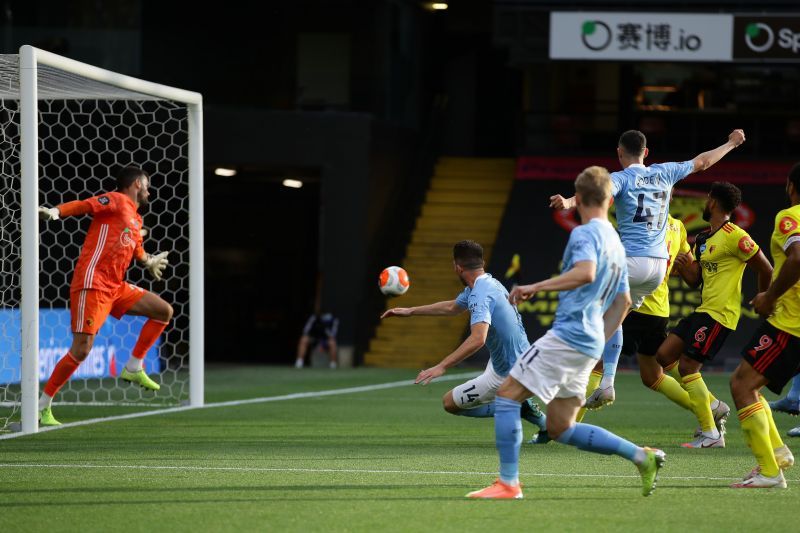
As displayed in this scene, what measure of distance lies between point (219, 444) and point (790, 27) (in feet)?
52.1

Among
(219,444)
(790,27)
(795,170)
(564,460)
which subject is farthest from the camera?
(790,27)

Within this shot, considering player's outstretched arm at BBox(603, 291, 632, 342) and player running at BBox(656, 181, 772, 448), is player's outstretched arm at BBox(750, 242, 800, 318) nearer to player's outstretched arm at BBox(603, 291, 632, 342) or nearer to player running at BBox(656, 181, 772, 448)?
player's outstretched arm at BBox(603, 291, 632, 342)

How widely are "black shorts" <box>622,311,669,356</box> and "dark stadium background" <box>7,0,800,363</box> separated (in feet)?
43.1

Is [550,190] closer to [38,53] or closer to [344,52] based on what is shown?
[344,52]

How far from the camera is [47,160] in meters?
22.6

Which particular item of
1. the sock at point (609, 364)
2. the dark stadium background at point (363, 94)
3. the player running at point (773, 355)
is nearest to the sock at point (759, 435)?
the player running at point (773, 355)

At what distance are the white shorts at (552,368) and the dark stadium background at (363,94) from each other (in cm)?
1670

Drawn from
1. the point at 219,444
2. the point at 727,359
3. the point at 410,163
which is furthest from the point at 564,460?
the point at 410,163

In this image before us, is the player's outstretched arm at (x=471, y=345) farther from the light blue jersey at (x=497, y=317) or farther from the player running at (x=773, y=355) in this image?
the player running at (x=773, y=355)

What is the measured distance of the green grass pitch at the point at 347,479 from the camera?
6.45 metres

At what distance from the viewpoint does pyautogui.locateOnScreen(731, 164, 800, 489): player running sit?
767cm

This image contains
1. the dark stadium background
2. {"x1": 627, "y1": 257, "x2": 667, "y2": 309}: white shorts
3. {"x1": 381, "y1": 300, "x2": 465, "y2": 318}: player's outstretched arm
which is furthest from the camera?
the dark stadium background

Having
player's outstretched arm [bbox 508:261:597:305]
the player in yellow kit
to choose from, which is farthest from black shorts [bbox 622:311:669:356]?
player's outstretched arm [bbox 508:261:597:305]

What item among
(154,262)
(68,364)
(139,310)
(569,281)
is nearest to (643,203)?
(569,281)
